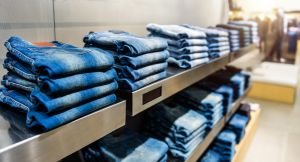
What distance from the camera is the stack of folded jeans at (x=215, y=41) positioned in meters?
1.68

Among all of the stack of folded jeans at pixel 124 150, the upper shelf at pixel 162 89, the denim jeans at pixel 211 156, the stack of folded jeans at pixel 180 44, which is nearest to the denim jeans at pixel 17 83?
the upper shelf at pixel 162 89

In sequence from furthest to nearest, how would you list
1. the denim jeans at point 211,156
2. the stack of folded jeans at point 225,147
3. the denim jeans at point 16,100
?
the stack of folded jeans at point 225,147 < the denim jeans at point 211,156 < the denim jeans at point 16,100

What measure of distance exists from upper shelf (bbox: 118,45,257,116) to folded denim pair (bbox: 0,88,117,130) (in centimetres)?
10

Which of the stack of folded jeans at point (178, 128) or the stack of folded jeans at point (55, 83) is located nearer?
the stack of folded jeans at point (55, 83)

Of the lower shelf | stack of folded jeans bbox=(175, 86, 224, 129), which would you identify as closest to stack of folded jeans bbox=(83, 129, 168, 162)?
stack of folded jeans bbox=(175, 86, 224, 129)

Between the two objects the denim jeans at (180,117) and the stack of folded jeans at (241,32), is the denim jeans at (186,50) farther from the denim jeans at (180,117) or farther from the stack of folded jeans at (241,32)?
the stack of folded jeans at (241,32)

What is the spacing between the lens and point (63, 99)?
2.08ft

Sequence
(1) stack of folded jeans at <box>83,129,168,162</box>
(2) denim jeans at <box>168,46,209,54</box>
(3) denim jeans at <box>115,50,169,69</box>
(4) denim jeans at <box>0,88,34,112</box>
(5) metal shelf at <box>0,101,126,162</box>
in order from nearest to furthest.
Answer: (5) metal shelf at <box>0,101,126,162</box>
(4) denim jeans at <box>0,88,34,112</box>
(3) denim jeans at <box>115,50,169,69</box>
(1) stack of folded jeans at <box>83,129,168,162</box>
(2) denim jeans at <box>168,46,209,54</box>

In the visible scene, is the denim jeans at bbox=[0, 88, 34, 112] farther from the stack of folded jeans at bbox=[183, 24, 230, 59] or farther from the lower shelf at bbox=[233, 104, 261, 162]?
the lower shelf at bbox=[233, 104, 261, 162]

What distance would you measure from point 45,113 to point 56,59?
130 mm

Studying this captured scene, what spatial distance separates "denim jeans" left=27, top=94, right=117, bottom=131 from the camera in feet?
1.98

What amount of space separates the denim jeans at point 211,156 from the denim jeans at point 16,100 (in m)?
1.49

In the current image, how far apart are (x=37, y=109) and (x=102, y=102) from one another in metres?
0.19

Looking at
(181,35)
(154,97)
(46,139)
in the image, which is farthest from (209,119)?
(46,139)
